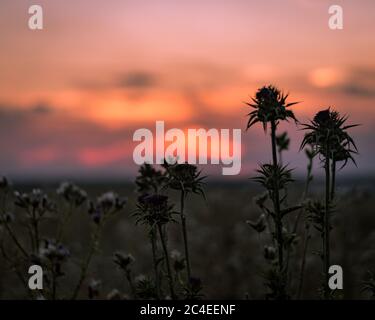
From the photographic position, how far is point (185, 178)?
586 centimetres

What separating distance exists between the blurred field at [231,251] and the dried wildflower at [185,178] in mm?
4991

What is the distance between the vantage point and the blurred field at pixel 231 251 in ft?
47.8

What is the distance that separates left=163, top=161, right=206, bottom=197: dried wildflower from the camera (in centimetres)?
580

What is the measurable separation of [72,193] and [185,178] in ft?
11.0

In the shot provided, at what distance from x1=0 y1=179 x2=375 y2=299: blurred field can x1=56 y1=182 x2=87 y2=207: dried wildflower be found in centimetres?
251

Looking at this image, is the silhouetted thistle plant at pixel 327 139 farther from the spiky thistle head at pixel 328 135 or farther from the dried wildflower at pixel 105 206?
the dried wildflower at pixel 105 206

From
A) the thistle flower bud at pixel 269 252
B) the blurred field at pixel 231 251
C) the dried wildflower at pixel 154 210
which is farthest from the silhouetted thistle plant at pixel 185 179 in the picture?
the blurred field at pixel 231 251

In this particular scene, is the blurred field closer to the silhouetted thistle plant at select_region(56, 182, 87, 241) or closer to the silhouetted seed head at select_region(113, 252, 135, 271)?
the silhouetted thistle plant at select_region(56, 182, 87, 241)

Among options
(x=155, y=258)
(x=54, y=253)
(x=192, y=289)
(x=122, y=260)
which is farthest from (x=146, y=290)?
(x=54, y=253)

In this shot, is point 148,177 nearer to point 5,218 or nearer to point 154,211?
point 154,211

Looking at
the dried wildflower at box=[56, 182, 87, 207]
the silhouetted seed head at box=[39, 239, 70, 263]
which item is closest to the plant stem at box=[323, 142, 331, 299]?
the silhouetted seed head at box=[39, 239, 70, 263]
